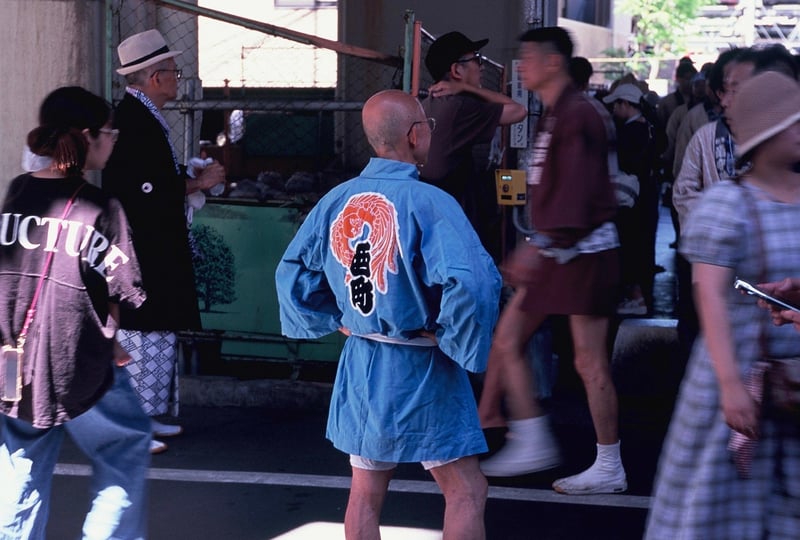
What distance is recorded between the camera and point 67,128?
378 centimetres

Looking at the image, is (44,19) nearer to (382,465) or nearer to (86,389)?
(86,389)

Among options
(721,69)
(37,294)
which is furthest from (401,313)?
(721,69)

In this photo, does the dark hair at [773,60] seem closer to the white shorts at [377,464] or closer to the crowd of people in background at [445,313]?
the crowd of people in background at [445,313]

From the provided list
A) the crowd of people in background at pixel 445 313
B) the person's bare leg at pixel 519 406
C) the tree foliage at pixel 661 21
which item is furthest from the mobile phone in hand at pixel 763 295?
the tree foliage at pixel 661 21

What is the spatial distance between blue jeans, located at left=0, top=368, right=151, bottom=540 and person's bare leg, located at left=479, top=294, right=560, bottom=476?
64.7 inches

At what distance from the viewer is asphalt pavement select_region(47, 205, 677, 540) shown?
4.97 meters

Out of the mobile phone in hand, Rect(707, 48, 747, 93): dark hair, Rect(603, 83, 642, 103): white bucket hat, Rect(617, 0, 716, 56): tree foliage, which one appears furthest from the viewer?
Rect(617, 0, 716, 56): tree foliage

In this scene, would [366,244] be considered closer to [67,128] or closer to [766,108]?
[67,128]

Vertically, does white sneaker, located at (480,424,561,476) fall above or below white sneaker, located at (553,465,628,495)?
above

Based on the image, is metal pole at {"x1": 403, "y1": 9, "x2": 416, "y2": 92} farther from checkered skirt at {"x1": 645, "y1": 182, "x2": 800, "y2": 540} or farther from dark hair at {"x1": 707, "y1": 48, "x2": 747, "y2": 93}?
checkered skirt at {"x1": 645, "y1": 182, "x2": 800, "y2": 540}

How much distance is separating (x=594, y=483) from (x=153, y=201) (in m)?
2.48

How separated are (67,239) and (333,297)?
2.80 ft

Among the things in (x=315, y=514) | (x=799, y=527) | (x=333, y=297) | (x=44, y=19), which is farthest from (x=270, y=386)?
(x=799, y=527)

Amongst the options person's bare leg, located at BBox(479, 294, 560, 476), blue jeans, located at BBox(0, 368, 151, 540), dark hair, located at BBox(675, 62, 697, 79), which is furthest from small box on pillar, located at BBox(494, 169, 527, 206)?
dark hair, located at BBox(675, 62, 697, 79)
